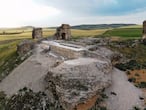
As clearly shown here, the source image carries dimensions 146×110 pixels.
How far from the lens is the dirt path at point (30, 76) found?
36.5 metres

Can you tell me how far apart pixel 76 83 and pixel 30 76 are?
1232cm

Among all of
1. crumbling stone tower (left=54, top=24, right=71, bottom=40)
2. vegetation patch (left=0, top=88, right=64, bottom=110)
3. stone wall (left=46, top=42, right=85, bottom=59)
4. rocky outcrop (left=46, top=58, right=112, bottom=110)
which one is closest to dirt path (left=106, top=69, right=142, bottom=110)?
rocky outcrop (left=46, top=58, right=112, bottom=110)

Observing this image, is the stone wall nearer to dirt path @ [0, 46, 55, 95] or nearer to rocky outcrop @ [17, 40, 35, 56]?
dirt path @ [0, 46, 55, 95]

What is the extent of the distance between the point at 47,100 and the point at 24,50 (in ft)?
111

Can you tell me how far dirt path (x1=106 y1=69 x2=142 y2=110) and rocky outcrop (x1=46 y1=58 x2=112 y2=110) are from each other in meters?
1.17

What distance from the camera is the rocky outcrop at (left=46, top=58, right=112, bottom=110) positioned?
28.9 m

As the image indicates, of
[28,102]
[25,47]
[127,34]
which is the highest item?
[127,34]

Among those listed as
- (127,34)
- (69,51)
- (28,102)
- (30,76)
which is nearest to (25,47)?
(69,51)

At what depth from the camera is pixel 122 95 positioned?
31.2 metres

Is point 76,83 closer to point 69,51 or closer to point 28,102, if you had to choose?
point 28,102

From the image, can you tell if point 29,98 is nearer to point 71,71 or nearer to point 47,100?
point 47,100

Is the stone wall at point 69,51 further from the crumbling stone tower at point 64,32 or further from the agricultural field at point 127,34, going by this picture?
the agricultural field at point 127,34

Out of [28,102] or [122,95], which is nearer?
[122,95]

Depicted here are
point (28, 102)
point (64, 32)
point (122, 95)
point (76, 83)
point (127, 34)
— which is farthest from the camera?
point (127, 34)
